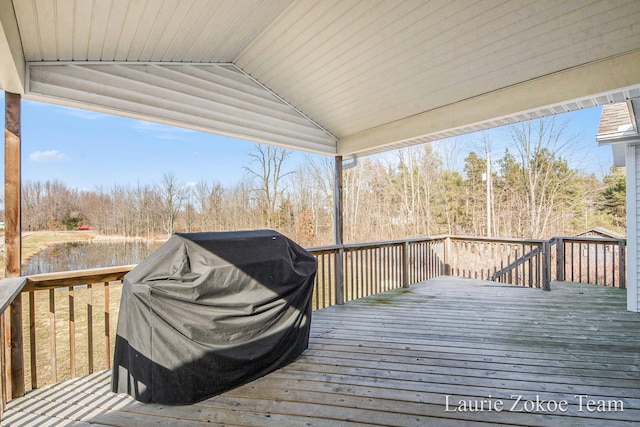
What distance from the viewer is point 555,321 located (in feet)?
13.5

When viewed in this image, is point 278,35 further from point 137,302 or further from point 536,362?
point 536,362

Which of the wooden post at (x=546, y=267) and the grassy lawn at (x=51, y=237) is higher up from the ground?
the grassy lawn at (x=51, y=237)

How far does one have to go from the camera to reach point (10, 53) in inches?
79.9

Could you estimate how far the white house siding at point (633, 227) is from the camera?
14.7ft

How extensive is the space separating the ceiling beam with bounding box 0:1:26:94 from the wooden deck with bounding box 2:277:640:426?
239 cm

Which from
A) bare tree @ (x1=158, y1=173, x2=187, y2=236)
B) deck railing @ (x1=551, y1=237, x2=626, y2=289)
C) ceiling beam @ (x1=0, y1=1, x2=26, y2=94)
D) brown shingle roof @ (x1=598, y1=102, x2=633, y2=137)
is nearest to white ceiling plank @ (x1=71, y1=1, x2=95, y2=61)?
ceiling beam @ (x1=0, y1=1, x2=26, y2=94)

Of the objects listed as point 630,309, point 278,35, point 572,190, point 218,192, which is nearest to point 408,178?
point 572,190

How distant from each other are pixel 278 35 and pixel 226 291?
276cm

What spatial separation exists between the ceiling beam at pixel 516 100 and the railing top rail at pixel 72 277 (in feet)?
12.4

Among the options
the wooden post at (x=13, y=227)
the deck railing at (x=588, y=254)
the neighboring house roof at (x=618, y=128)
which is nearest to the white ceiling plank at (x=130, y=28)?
the wooden post at (x=13, y=227)

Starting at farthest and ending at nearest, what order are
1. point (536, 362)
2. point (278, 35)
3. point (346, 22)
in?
1. point (278, 35)
2. point (346, 22)
3. point (536, 362)

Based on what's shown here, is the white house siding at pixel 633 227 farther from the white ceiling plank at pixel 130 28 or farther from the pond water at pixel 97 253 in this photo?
the pond water at pixel 97 253

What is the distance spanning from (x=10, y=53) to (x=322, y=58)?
274cm

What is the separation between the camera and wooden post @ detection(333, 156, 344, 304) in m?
5.03
